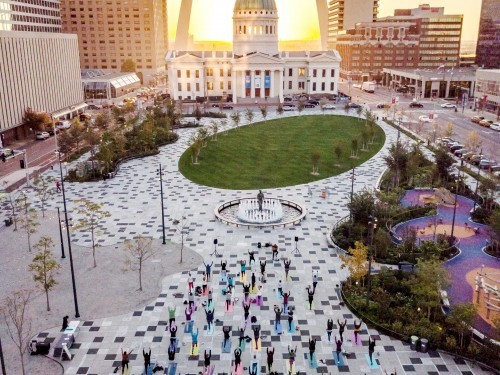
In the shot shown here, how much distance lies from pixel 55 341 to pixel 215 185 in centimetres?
3003

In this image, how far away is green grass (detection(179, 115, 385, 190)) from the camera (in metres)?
56.0

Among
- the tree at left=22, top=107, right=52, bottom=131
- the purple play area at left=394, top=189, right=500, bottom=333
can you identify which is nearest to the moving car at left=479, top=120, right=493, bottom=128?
the purple play area at left=394, top=189, right=500, bottom=333

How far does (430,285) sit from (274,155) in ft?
136

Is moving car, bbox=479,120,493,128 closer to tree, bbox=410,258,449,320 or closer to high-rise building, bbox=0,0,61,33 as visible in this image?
tree, bbox=410,258,449,320

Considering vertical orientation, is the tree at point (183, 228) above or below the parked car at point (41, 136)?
below

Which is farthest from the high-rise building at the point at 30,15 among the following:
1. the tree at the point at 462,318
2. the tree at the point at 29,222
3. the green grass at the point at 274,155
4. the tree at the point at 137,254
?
the tree at the point at 462,318

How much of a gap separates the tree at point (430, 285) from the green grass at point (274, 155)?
2707cm

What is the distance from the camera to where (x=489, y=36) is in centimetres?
18012

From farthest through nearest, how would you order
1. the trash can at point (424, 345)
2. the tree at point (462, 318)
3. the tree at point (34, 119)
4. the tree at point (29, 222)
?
1. the tree at point (34, 119)
2. the tree at point (29, 222)
3. the trash can at point (424, 345)
4. the tree at point (462, 318)

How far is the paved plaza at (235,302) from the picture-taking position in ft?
78.8

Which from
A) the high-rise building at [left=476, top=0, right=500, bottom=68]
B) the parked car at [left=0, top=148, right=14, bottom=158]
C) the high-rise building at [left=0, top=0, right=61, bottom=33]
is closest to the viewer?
the parked car at [left=0, top=148, right=14, bottom=158]

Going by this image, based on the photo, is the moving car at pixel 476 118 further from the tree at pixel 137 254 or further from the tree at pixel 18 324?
the tree at pixel 18 324

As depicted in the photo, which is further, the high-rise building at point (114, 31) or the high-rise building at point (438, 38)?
the high-rise building at point (438, 38)

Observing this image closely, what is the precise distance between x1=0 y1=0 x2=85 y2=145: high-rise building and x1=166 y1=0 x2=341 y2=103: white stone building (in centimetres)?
3354
